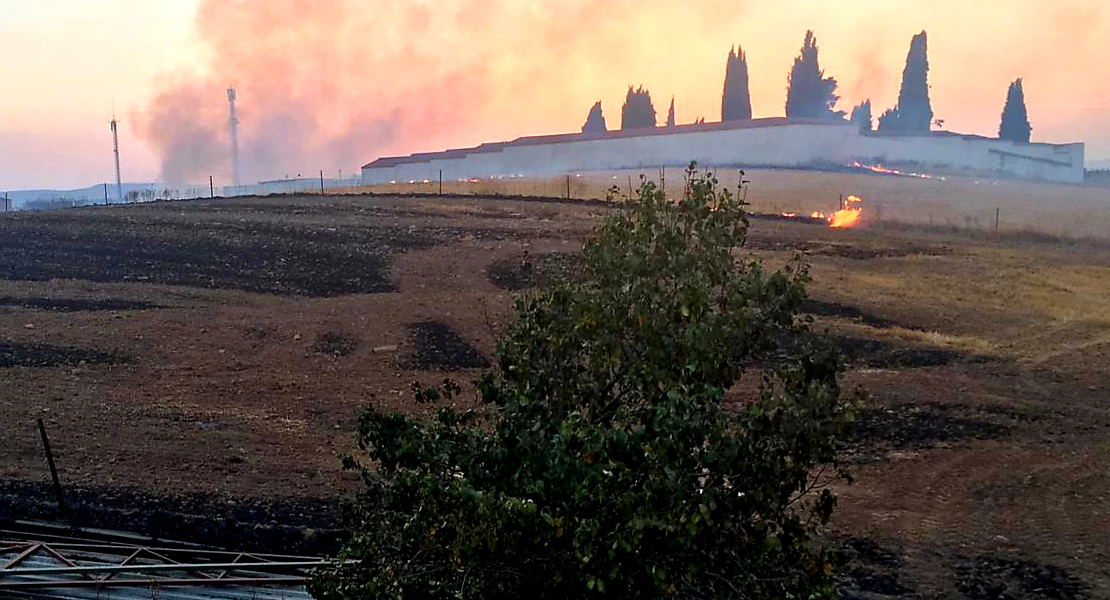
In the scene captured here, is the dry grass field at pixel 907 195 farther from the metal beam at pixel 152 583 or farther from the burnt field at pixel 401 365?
the metal beam at pixel 152 583

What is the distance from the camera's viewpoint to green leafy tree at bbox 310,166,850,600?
5.39 m

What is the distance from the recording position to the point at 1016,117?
92688 mm

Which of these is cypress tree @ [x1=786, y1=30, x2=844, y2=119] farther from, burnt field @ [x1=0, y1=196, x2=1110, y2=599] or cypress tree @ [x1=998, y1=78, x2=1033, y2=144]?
burnt field @ [x1=0, y1=196, x2=1110, y2=599]

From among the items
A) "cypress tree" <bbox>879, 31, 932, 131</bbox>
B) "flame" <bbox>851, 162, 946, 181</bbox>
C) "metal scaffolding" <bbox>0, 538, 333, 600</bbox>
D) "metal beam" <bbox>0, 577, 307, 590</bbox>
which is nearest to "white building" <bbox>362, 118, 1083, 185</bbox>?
"flame" <bbox>851, 162, 946, 181</bbox>

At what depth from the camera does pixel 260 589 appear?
10.5 m

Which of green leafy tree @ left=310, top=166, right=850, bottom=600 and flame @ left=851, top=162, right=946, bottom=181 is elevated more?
flame @ left=851, top=162, right=946, bottom=181

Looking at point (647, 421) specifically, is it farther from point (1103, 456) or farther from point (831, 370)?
point (1103, 456)

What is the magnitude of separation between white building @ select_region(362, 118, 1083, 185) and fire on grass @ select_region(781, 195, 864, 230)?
61.6 feet

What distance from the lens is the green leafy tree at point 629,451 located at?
17.7 ft

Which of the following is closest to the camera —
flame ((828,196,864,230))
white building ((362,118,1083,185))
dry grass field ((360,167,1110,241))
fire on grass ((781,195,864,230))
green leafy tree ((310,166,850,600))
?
green leafy tree ((310,166,850,600))

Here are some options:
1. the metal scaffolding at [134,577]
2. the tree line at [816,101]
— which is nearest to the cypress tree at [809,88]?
the tree line at [816,101]

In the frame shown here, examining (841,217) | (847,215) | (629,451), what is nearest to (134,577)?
(629,451)

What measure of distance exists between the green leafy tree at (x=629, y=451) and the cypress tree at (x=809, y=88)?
8980 cm

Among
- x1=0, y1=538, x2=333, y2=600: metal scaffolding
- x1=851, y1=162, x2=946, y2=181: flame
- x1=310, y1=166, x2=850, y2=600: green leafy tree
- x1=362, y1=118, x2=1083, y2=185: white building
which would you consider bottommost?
x1=0, y1=538, x2=333, y2=600: metal scaffolding
